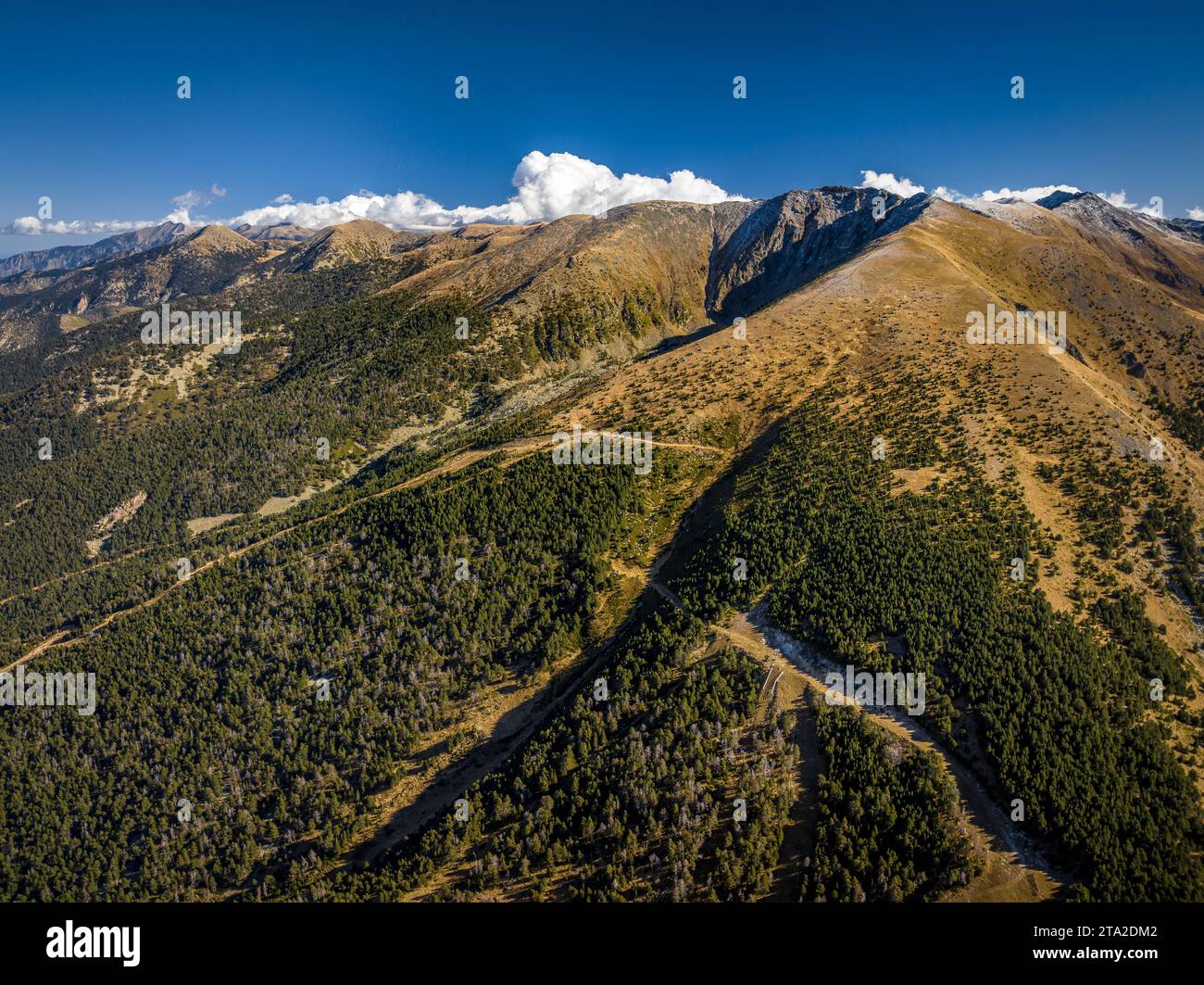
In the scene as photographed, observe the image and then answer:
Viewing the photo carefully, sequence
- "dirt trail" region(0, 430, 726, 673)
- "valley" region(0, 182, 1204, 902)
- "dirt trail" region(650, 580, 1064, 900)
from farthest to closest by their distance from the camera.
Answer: "dirt trail" region(0, 430, 726, 673)
"valley" region(0, 182, 1204, 902)
"dirt trail" region(650, 580, 1064, 900)

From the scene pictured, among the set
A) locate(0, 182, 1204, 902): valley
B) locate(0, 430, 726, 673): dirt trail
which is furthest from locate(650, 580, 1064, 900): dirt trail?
locate(0, 430, 726, 673): dirt trail

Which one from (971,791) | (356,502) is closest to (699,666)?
(971,791)

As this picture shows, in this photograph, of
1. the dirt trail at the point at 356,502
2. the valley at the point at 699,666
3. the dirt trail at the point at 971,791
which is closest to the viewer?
the dirt trail at the point at 971,791

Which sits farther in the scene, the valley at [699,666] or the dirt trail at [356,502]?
the dirt trail at [356,502]

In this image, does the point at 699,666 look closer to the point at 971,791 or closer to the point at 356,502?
the point at 971,791

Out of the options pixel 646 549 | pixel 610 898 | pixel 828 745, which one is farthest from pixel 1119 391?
pixel 610 898

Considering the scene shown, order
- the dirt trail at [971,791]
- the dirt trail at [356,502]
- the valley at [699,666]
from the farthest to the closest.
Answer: the dirt trail at [356,502] < the valley at [699,666] < the dirt trail at [971,791]

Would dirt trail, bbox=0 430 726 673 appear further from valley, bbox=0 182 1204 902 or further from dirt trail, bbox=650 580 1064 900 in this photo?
dirt trail, bbox=650 580 1064 900

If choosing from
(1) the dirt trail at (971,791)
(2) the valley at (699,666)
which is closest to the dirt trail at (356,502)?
(2) the valley at (699,666)

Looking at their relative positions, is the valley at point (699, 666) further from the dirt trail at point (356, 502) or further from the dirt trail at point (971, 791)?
Result: the dirt trail at point (356, 502)

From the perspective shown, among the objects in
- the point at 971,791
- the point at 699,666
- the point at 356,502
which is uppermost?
the point at 356,502

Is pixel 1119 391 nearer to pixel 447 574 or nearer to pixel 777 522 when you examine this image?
pixel 777 522
